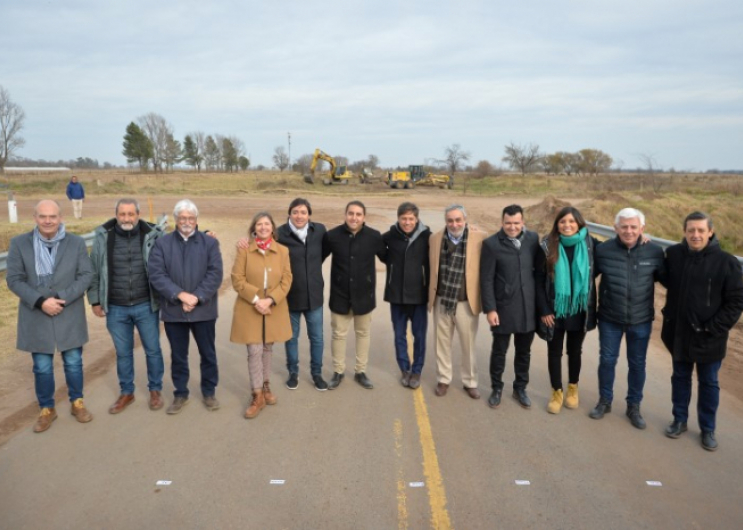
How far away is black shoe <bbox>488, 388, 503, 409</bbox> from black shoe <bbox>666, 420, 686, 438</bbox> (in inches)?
56.2

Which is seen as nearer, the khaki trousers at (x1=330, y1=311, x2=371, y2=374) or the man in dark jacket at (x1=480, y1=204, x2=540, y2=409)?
the man in dark jacket at (x1=480, y1=204, x2=540, y2=409)

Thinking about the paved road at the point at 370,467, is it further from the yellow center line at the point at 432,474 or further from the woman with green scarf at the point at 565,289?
the woman with green scarf at the point at 565,289

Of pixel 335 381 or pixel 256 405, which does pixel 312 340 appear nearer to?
pixel 335 381

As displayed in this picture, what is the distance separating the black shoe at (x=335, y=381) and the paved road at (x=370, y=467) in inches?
5.8

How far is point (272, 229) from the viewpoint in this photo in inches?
194

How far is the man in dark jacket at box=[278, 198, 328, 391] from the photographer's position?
17.1 feet

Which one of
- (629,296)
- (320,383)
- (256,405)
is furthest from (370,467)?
(629,296)

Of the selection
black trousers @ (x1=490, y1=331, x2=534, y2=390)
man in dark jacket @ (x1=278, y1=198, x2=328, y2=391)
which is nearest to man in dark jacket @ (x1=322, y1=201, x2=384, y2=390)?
man in dark jacket @ (x1=278, y1=198, x2=328, y2=391)

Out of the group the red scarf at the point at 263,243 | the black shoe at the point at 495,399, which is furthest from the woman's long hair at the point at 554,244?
the red scarf at the point at 263,243

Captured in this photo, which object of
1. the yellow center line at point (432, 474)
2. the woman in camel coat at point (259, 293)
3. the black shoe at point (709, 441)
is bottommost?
the yellow center line at point (432, 474)

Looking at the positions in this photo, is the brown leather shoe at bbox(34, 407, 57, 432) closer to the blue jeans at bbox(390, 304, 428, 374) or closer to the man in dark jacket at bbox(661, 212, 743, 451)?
the blue jeans at bbox(390, 304, 428, 374)

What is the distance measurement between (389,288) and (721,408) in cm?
333

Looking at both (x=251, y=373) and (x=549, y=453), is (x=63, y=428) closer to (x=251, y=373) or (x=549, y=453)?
(x=251, y=373)

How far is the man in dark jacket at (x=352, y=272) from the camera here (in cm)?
532
